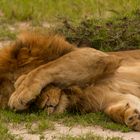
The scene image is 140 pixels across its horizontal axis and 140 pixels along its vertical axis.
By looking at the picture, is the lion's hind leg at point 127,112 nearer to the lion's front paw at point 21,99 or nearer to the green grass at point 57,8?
the lion's front paw at point 21,99

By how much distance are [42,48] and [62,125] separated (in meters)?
0.75

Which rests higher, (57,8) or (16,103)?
(16,103)

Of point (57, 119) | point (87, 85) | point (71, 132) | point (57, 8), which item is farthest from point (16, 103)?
point (57, 8)

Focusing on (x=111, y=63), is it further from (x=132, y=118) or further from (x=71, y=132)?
(x=71, y=132)

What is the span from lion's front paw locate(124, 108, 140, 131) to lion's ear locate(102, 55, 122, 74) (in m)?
0.55

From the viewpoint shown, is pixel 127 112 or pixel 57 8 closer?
pixel 127 112

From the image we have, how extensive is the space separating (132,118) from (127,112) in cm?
8

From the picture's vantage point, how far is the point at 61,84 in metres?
5.09

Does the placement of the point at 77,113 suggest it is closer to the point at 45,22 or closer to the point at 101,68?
the point at 101,68

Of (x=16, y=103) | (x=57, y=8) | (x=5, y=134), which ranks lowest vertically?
(x=57, y=8)

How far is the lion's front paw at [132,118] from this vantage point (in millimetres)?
4723

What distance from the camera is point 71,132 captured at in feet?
15.5

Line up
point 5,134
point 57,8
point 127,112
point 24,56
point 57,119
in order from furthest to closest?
point 57,8 < point 24,56 < point 57,119 < point 127,112 < point 5,134

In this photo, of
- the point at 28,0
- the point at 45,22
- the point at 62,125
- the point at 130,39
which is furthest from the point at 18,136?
the point at 28,0
